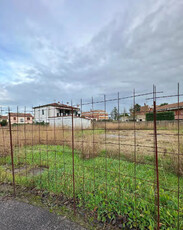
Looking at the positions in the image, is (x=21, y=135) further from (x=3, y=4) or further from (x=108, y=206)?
(x=108, y=206)

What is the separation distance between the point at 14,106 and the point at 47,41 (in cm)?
565

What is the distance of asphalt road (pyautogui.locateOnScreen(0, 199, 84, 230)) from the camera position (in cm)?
143

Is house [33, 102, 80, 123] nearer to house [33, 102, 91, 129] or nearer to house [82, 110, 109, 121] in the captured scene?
house [33, 102, 91, 129]

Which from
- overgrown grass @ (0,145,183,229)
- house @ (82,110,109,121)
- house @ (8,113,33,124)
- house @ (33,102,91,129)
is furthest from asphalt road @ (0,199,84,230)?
house @ (8,113,33,124)

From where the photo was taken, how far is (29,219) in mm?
1557

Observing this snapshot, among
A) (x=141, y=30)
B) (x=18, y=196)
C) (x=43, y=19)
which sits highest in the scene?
(x=141, y=30)

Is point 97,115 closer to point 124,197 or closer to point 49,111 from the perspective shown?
point 124,197

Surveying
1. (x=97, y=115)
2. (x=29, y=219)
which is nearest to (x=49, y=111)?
(x=97, y=115)

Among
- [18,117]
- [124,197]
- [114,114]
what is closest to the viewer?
[124,197]

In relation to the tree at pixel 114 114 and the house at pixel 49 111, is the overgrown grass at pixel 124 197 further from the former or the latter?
the house at pixel 49 111

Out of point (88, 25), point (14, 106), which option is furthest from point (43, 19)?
point (14, 106)

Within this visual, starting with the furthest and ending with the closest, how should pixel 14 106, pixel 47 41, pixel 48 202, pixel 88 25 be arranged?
pixel 47 41 → pixel 88 25 → pixel 14 106 → pixel 48 202

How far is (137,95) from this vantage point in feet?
4.80

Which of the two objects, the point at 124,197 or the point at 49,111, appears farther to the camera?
the point at 49,111
